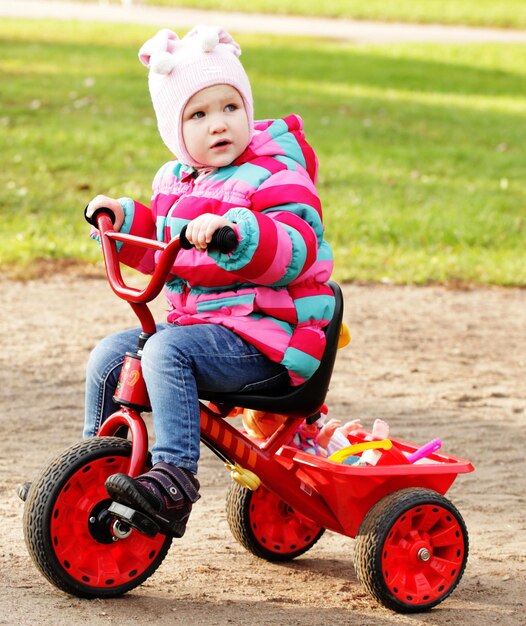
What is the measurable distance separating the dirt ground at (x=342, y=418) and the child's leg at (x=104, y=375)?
492mm

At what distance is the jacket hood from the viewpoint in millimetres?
3445

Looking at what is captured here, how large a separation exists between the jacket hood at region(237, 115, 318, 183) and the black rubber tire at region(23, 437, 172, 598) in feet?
2.91

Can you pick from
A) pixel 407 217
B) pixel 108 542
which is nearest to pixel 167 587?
pixel 108 542

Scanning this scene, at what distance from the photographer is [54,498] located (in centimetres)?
314

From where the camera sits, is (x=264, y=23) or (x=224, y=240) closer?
(x=224, y=240)

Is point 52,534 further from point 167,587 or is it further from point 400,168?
point 400,168

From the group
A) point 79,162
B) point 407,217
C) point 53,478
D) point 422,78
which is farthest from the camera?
point 422,78

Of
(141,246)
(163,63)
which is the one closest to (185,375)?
(141,246)

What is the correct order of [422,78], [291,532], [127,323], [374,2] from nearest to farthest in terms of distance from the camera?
[291,532] < [127,323] < [422,78] < [374,2]

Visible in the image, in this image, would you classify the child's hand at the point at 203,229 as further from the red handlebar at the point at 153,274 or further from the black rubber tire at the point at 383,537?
the black rubber tire at the point at 383,537

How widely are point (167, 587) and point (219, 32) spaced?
1591 mm

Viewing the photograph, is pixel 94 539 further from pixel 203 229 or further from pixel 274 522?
pixel 203 229

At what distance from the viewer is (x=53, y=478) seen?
10.3ft

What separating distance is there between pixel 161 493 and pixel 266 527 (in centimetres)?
80
